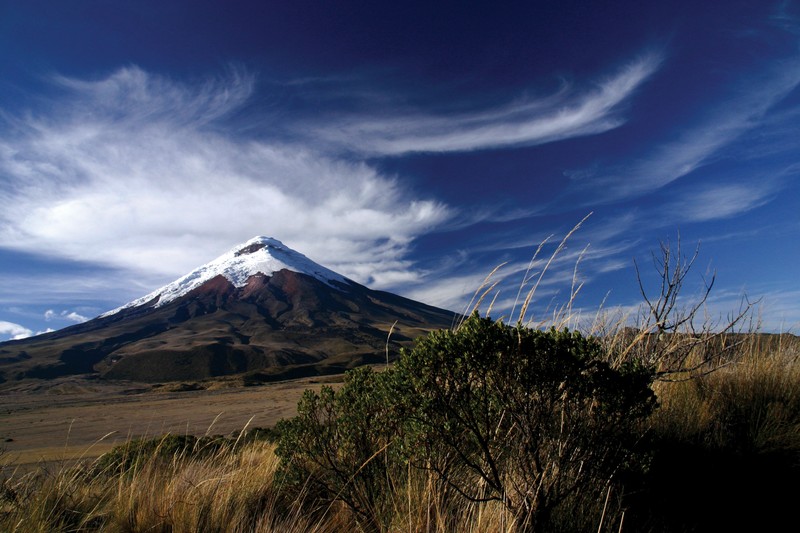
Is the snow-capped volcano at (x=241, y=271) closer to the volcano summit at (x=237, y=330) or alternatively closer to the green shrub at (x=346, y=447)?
the volcano summit at (x=237, y=330)

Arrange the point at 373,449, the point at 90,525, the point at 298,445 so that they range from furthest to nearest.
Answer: the point at 298,445 < the point at 373,449 < the point at 90,525

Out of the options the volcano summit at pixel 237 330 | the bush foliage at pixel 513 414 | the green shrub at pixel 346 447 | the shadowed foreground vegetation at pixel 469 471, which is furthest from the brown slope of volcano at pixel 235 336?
the bush foliage at pixel 513 414

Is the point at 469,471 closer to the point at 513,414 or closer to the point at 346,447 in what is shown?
the point at 513,414

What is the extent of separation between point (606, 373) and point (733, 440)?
295 centimetres

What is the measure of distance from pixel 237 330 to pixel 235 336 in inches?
385

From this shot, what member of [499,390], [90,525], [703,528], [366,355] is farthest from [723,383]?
[366,355]

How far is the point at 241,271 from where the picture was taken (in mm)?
172750

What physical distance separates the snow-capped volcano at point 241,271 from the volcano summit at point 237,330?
60 centimetres

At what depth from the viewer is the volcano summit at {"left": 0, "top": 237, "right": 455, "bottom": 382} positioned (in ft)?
235

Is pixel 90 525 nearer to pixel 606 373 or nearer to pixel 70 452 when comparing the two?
pixel 606 373

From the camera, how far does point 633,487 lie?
12.1 ft

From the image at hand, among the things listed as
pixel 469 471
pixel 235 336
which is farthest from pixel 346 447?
pixel 235 336

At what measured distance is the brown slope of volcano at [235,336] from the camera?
7112cm

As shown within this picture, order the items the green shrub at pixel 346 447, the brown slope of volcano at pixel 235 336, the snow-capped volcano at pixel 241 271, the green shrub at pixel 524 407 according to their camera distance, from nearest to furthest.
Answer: the green shrub at pixel 524 407
the green shrub at pixel 346 447
the brown slope of volcano at pixel 235 336
the snow-capped volcano at pixel 241 271
